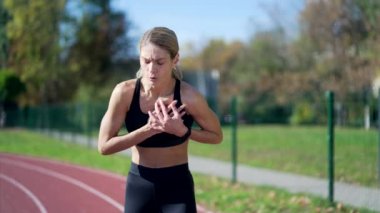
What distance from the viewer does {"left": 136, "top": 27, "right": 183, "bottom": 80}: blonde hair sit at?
2.71 m

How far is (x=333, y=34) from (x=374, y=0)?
2249 cm

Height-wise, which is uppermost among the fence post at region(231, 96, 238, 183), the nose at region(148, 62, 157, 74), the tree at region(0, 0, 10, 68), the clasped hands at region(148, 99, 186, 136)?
the tree at region(0, 0, 10, 68)

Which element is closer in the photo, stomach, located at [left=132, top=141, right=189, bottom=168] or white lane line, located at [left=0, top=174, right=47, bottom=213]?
stomach, located at [left=132, top=141, right=189, bottom=168]

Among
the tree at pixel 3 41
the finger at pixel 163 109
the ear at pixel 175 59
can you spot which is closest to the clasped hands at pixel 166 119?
the finger at pixel 163 109

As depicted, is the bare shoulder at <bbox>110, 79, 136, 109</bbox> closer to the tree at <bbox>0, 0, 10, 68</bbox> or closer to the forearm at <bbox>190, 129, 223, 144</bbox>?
the forearm at <bbox>190, 129, 223, 144</bbox>

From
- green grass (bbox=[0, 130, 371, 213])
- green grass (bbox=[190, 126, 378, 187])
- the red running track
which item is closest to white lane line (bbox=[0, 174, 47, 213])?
the red running track

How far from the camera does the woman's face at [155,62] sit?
106 inches

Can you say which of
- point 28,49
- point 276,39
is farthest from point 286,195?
point 276,39

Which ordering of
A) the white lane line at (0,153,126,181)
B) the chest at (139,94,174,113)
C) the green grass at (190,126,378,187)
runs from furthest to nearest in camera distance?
1. the white lane line at (0,153,126,181)
2. the green grass at (190,126,378,187)
3. the chest at (139,94,174,113)

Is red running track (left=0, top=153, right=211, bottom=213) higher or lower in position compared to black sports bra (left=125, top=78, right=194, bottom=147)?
lower

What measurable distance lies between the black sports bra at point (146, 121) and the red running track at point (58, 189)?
5462 mm

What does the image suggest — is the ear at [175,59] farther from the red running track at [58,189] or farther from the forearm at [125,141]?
the red running track at [58,189]

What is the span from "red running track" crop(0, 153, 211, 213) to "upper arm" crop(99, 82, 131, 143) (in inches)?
216

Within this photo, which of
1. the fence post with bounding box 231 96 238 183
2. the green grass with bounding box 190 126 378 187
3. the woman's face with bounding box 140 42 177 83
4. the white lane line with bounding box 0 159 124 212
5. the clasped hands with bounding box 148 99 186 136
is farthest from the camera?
the green grass with bounding box 190 126 378 187
